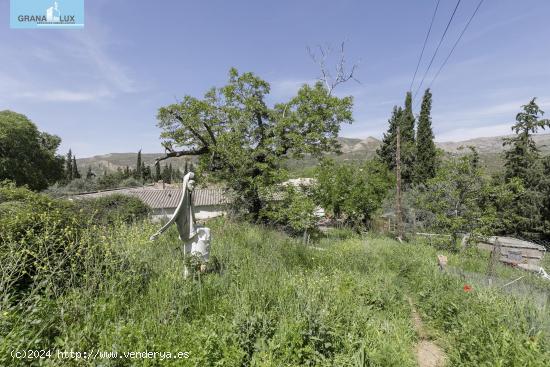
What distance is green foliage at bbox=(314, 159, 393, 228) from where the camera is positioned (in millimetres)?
19391

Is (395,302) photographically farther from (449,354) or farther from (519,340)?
(519,340)

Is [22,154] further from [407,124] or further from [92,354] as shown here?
[407,124]

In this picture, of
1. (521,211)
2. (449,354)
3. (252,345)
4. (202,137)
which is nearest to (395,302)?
(449,354)

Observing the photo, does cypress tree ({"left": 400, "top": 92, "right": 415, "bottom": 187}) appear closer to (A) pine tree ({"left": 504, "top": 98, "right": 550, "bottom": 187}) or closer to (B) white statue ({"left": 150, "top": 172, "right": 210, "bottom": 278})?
(A) pine tree ({"left": 504, "top": 98, "right": 550, "bottom": 187})

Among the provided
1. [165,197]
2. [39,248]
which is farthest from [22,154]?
[39,248]

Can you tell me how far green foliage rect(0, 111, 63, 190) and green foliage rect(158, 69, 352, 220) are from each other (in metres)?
19.5

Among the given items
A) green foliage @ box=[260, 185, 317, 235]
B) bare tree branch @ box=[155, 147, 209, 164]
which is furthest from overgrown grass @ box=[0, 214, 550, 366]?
bare tree branch @ box=[155, 147, 209, 164]

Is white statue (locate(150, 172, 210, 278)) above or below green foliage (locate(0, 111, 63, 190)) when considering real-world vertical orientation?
below

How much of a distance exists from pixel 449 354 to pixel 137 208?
17371 millimetres

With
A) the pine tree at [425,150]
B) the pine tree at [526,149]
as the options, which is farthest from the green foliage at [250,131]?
the pine tree at [425,150]

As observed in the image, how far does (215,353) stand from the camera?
2.64 metres

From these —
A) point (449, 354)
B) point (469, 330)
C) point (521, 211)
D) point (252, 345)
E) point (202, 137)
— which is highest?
point (202, 137)

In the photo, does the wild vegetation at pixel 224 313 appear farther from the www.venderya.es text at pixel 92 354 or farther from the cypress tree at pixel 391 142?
the cypress tree at pixel 391 142

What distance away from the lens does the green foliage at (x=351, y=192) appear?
63.6ft
